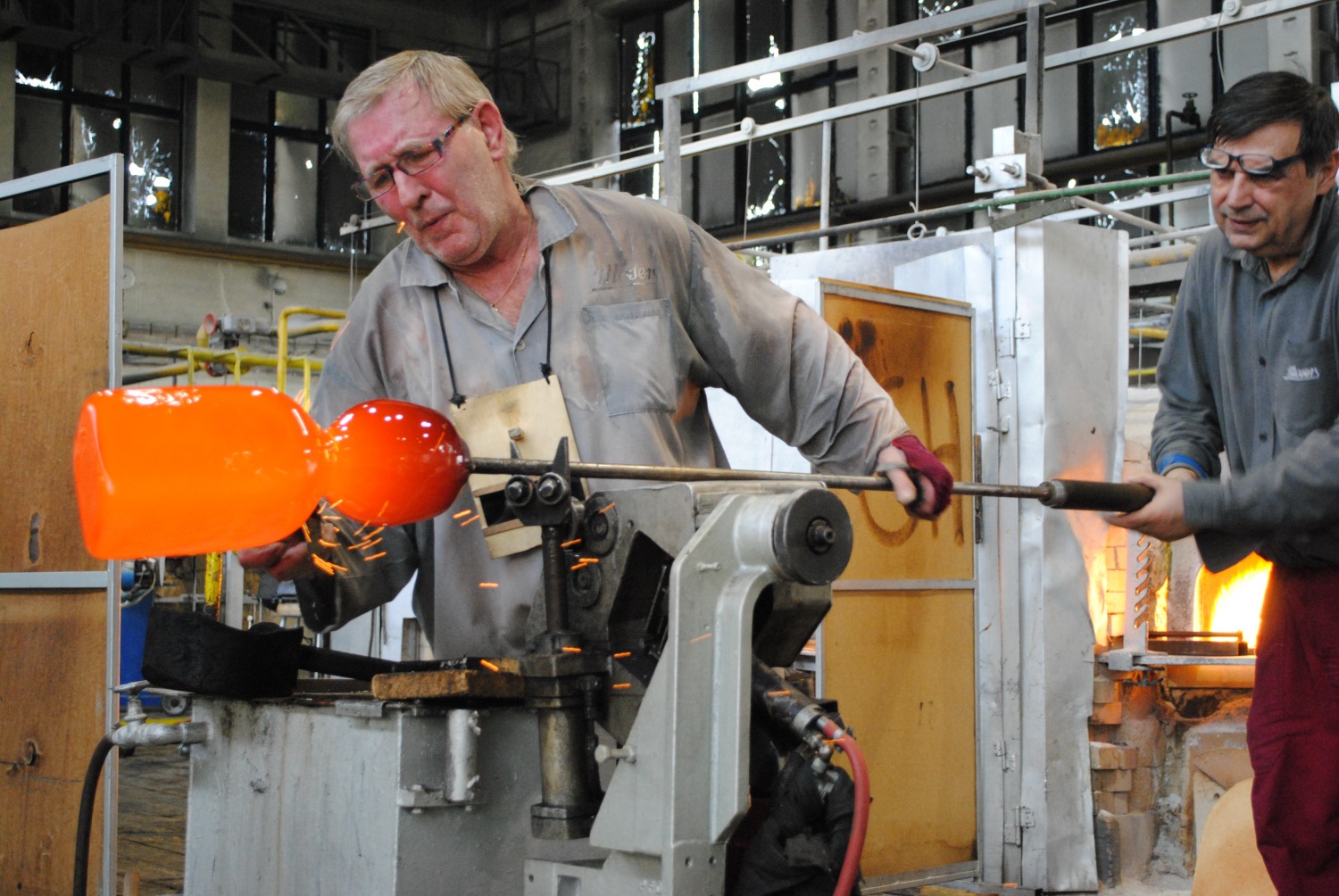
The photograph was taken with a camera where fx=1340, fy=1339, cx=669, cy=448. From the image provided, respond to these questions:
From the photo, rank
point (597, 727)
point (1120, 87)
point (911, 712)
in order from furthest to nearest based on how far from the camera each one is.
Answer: point (1120, 87), point (911, 712), point (597, 727)

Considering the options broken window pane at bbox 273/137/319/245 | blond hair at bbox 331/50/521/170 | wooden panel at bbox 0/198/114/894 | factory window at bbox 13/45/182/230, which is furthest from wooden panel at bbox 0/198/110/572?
broken window pane at bbox 273/137/319/245

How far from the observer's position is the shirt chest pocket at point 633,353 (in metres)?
2.30

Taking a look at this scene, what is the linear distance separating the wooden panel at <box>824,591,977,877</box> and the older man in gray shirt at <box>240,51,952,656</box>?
7.93 ft

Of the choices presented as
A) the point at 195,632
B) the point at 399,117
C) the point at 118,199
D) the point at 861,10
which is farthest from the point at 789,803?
the point at 861,10

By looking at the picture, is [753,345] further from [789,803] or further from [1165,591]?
[1165,591]

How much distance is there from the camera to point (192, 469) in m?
1.49

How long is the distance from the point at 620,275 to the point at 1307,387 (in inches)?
48.9

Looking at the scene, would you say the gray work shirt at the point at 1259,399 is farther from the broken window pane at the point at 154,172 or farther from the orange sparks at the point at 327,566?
the broken window pane at the point at 154,172

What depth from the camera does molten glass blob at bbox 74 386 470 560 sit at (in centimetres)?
146

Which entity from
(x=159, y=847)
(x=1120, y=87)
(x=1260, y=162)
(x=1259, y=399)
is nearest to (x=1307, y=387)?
(x=1259, y=399)

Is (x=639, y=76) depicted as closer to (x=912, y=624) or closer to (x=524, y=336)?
(x=912, y=624)

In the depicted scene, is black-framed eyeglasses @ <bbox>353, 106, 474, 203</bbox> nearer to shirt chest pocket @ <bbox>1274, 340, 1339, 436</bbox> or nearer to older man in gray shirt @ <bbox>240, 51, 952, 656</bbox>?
older man in gray shirt @ <bbox>240, 51, 952, 656</bbox>

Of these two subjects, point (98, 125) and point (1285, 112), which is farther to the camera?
point (98, 125)

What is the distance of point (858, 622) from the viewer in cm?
491
